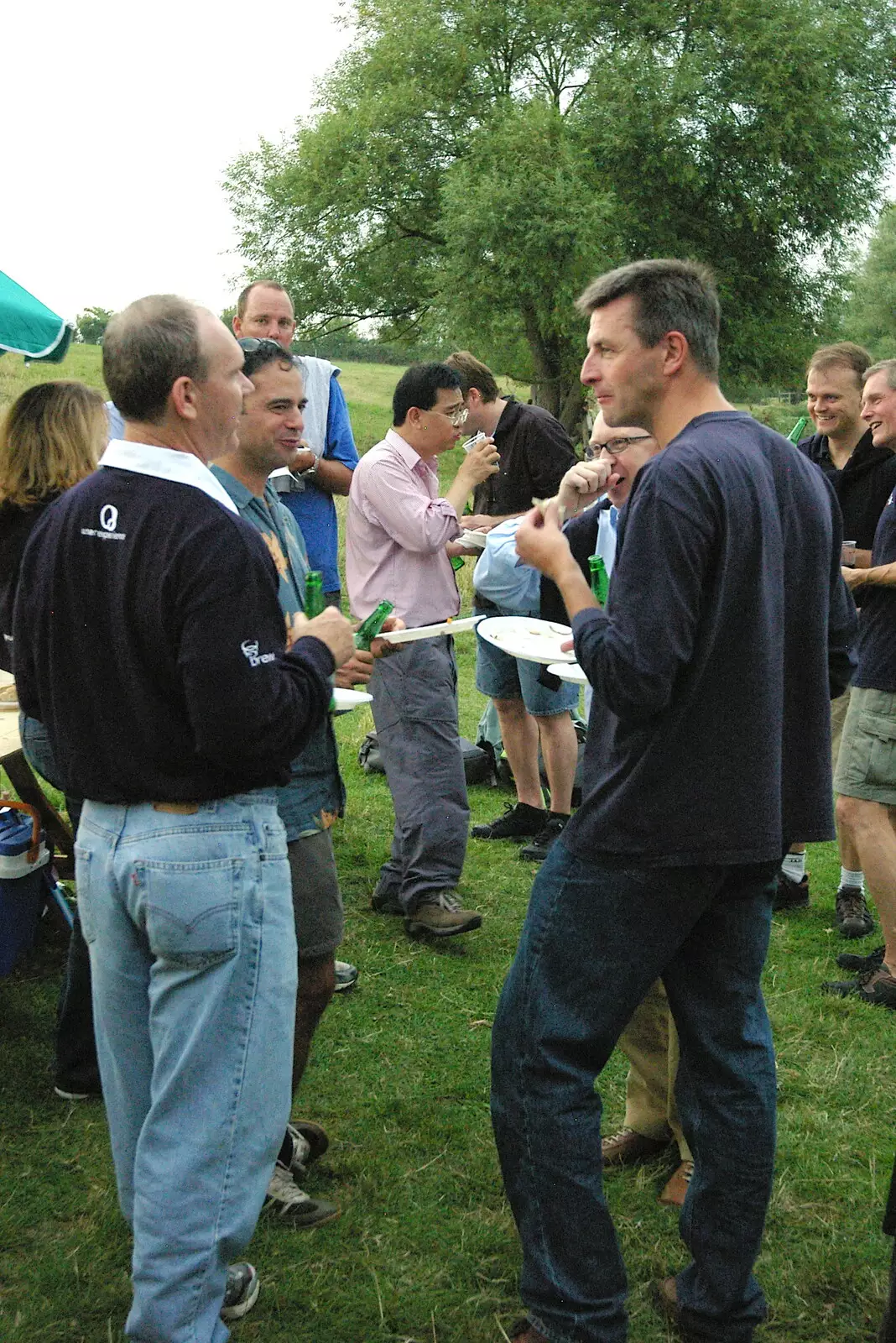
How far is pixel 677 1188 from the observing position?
3330 mm

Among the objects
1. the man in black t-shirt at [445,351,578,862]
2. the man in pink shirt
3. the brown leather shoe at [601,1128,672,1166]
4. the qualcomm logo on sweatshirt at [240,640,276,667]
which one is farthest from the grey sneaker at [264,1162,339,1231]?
the man in black t-shirt at [445,351,578,862]

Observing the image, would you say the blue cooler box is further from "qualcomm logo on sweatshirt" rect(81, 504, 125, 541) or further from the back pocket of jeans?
"qualcomm logo on sweatshirt" rect(81, 504, 125, 541)

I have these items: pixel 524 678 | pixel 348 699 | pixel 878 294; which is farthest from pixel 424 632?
pixel 878 294

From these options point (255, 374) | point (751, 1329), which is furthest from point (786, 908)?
point (255, 374)

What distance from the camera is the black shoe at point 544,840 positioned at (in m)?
6.30

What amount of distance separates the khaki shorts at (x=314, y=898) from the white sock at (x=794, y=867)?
124 inches

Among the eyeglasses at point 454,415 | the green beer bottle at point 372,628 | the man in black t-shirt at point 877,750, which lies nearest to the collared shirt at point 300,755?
the green beer bottle at point 372,628

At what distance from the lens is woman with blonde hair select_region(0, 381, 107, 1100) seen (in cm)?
370

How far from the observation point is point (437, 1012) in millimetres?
4598

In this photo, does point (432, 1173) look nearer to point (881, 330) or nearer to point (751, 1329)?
point (751, 1329)

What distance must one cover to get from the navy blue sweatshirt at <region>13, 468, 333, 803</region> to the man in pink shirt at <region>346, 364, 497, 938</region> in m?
2.85

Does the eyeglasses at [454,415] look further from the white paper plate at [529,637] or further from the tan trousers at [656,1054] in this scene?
the tan trousers at [656,1054]

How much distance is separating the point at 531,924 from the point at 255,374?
62.7 inches

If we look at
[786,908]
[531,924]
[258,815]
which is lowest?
[786,908]
